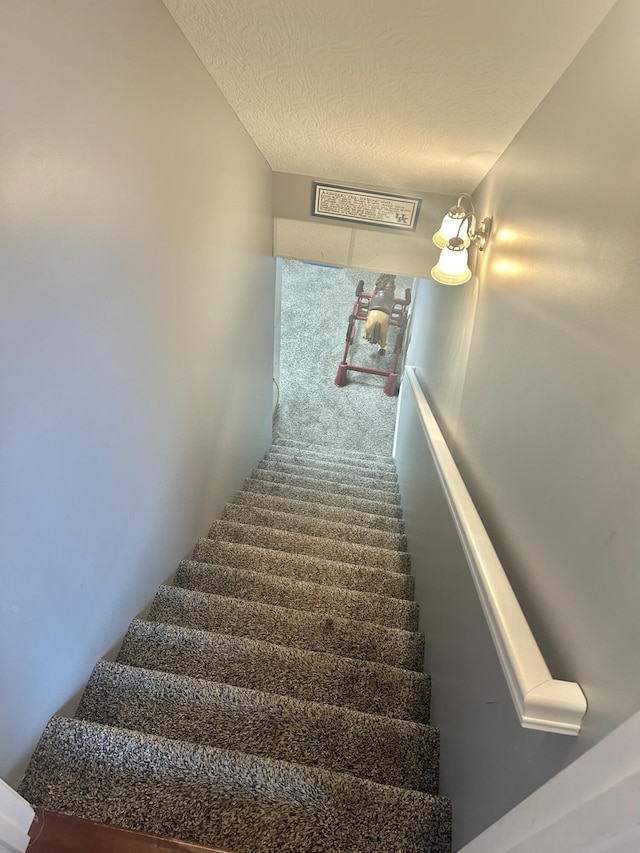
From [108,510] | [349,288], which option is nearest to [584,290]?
[108,510]

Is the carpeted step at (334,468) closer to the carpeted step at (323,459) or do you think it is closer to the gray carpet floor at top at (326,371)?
the carpeted step at (323,459)

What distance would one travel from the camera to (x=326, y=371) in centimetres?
572

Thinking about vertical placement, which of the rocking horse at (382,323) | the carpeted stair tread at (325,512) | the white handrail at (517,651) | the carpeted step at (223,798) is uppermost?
the rocking horse at (382,323)

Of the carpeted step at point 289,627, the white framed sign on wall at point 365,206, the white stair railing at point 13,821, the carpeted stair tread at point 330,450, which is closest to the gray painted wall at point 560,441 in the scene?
the carpeted step at point 289,627

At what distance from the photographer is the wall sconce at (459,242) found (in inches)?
73.1

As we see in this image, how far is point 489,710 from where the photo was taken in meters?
1.00

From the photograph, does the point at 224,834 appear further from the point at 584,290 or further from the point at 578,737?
the point at 584,290

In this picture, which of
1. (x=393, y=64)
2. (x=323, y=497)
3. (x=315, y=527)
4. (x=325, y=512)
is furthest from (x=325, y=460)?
(x=393, y=64)

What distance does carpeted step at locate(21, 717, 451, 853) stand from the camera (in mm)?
945

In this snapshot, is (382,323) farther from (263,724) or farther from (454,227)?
(263,724)

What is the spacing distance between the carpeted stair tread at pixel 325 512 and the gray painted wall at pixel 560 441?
118cm

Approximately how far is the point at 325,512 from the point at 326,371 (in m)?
3.11

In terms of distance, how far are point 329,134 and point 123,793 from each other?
229 centimetres

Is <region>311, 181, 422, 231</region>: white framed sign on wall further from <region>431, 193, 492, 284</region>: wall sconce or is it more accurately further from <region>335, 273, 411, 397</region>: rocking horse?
<region>335, 273, 411, 397</region>: rocking horse
